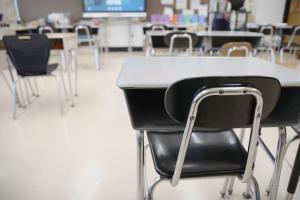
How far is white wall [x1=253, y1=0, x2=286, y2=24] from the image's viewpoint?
6.12m

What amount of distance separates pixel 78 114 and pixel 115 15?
4121 millimetres

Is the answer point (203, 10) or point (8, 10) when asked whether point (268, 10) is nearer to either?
point (203, 10)

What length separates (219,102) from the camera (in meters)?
0.63

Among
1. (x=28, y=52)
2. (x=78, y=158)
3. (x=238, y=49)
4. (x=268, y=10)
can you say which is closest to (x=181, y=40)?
(x=238, y=49)

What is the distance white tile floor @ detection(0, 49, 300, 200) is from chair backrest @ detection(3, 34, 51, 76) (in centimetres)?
48

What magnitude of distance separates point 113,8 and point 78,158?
16.7ft

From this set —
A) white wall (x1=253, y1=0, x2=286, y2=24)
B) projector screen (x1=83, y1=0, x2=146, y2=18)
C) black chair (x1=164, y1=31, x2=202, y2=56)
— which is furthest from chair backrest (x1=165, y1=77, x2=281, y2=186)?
white wall (x1=253, y1=0, x2=286, y2=24)

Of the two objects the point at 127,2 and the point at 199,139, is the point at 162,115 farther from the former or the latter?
the point at 127,2

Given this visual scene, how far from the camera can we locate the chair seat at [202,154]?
81 centimetres

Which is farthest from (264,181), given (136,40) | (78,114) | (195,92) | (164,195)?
(136,40)

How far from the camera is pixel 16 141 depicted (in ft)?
6.20

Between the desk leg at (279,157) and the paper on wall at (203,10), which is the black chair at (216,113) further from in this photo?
the paper on wall at (203,10)

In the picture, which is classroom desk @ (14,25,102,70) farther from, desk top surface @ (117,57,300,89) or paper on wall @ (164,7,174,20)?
desk top surface @ (117,57,300,89)

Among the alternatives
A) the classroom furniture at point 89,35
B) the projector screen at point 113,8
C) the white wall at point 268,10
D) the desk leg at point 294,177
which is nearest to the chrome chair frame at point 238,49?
the desk leg at point 294,177
